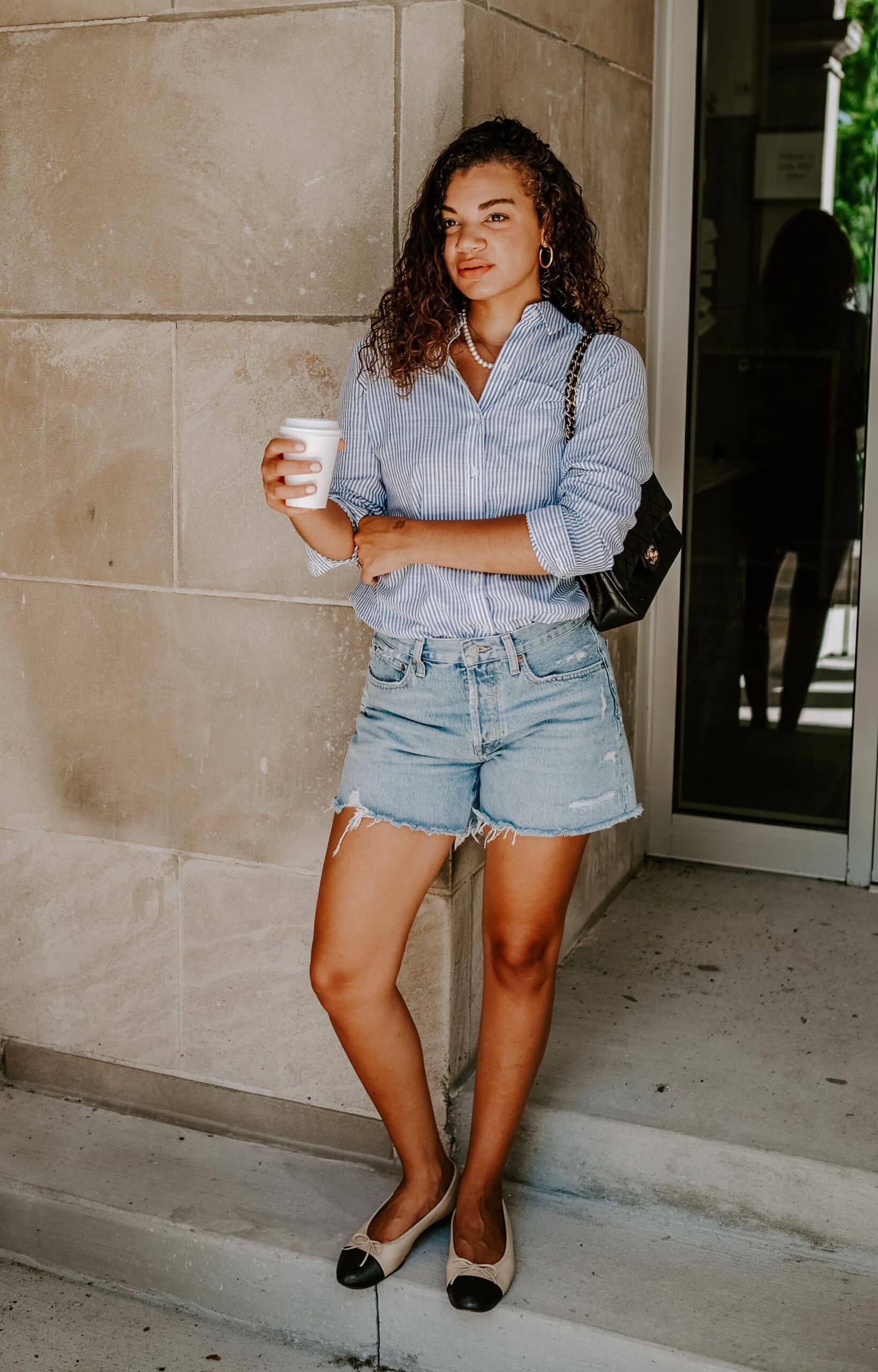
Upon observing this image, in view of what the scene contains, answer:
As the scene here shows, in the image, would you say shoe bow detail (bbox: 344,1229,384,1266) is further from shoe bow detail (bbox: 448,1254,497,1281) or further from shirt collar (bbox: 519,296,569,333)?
shirt collar (bbox: 519,296,569,333)

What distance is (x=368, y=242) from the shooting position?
8.84ft

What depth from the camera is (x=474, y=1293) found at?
2.54 m

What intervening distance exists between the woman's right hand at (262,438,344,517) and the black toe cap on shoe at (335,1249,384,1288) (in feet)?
4.72

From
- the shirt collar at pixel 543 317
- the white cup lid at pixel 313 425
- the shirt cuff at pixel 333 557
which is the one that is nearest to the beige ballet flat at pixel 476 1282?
the shirt cuff at pixel 333 557

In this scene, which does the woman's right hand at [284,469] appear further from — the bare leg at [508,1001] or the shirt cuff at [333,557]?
the bare leg at [508,1001]

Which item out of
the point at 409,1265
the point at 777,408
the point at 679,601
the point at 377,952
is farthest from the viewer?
the point at 679,601

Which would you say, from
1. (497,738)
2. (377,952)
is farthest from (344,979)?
(497,738)

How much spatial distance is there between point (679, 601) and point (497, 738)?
5.79 ft

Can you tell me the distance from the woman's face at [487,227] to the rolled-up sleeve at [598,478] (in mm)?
219

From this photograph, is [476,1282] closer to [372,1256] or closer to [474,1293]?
[474,1293]

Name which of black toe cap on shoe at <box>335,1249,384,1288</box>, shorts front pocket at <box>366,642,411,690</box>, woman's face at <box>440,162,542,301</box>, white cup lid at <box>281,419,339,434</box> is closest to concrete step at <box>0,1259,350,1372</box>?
black toe cap on shoe at <box>335,1249,384,1288</box>

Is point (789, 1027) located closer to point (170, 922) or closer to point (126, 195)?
point (170, 922)

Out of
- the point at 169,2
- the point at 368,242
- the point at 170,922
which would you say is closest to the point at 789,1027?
the point at 170,922

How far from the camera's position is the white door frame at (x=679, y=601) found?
3695 mm
